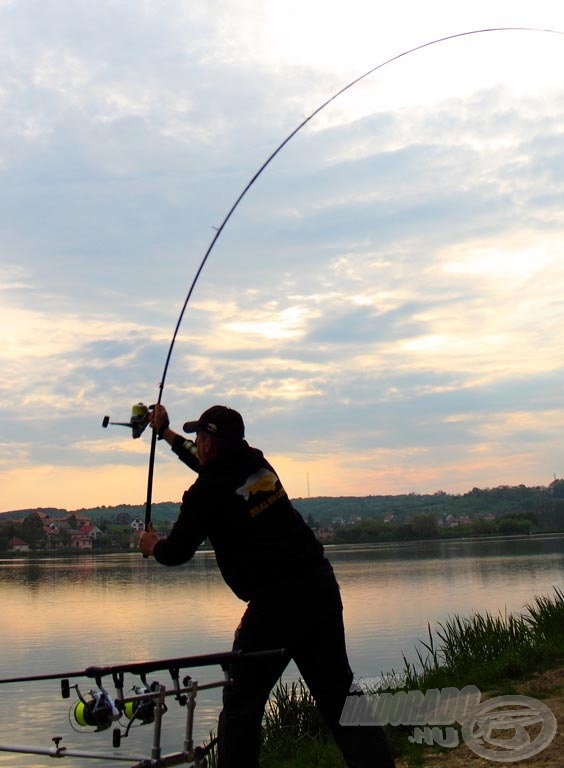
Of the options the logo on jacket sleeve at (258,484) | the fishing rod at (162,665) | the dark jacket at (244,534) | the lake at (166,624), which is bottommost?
the lake at (166,624)

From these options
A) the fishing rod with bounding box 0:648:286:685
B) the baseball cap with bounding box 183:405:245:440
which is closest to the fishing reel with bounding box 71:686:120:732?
the fishing rod with bounding box 0:648:286:685

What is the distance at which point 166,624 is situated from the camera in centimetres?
2266

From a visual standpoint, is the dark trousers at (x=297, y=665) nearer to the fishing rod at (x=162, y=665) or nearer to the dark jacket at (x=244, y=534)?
the dark jacket at (x=244, y=534)

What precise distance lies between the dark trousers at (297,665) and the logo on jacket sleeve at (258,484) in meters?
0.41

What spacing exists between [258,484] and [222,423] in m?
0.31

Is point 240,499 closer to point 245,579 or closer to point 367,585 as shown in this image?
point 245,579

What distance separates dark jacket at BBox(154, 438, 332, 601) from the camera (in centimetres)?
363

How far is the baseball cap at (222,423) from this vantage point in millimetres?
3818

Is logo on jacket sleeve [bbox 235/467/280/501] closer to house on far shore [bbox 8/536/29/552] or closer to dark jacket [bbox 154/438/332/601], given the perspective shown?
dark jacket [bbox 154/438/332/601]

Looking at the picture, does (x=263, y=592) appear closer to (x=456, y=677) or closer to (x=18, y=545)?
(x=456, y=677)

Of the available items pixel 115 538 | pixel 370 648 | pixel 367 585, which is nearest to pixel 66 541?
pixel 115 538

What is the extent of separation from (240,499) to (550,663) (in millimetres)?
4370

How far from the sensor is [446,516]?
11375 cm

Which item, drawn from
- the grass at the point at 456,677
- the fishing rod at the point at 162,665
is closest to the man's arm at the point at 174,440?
the fishing rod at the point at 162,665
